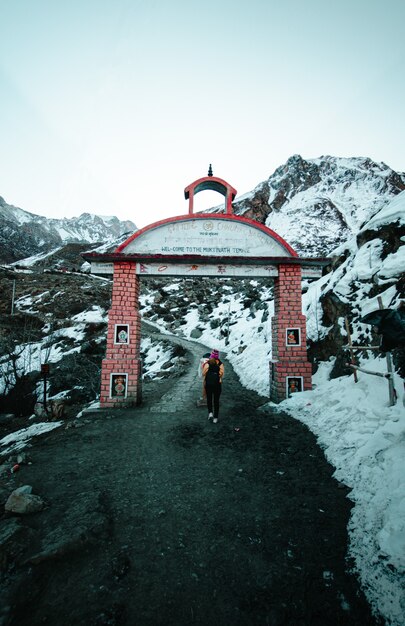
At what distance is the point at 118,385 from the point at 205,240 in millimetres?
5211

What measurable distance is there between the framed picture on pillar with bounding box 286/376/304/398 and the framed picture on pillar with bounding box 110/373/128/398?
486 centimetres

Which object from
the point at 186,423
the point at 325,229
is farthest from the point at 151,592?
the point at 325,229

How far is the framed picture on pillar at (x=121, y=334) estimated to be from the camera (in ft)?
27.0

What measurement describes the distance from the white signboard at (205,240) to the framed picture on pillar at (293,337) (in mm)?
2389

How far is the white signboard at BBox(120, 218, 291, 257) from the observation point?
8562 millimetres

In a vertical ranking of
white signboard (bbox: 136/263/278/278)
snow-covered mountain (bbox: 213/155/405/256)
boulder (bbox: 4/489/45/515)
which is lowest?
boulder (bbox: 4/489/45/515)

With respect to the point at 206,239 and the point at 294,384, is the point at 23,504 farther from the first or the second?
the point at 206,239

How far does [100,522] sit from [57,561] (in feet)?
1.80

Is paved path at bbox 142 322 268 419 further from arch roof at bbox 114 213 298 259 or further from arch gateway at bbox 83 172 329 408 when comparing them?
arch roof at bbox 114 213 298 259

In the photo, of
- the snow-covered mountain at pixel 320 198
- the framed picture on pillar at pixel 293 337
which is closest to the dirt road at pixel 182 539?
the framed picture on pillar at pixel 293 337

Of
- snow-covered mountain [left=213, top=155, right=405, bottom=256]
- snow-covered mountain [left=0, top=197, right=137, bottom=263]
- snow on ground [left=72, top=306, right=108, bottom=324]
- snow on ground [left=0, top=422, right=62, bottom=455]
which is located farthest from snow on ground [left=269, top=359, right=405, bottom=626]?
snow-covered mountain [left=0, top=197, right=137, bottom=263]

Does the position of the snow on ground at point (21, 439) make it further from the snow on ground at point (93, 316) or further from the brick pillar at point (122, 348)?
the snow on ground at point (93, 316)

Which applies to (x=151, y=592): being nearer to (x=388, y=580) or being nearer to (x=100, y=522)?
(x=100, y=522)

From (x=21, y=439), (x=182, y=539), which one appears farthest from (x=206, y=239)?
(x=182, y=539)
